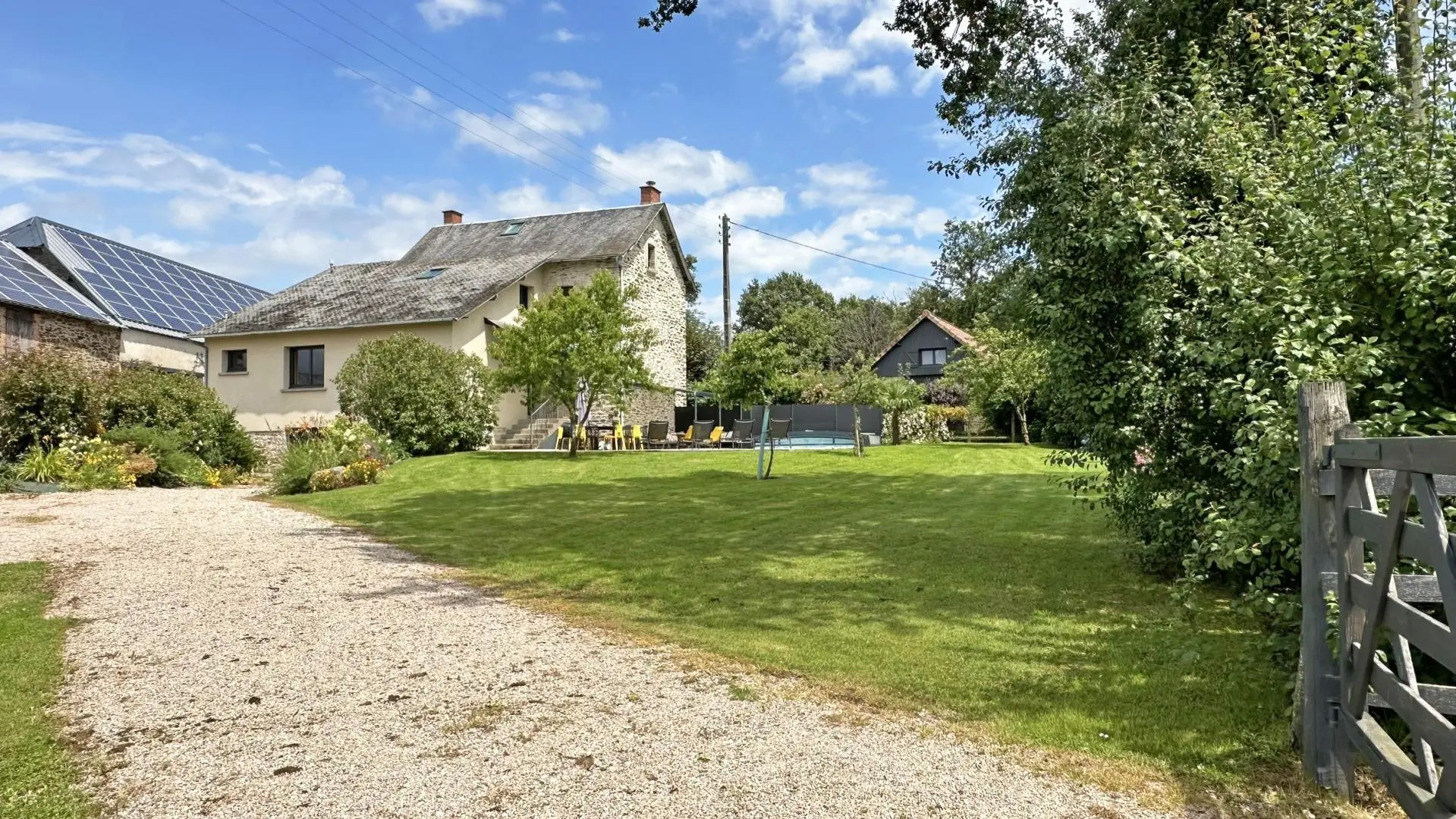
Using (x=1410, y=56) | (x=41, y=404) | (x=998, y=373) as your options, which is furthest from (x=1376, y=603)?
(x=998, y=373)

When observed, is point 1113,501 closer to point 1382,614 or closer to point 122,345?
point 1382,614

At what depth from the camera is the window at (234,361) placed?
25.9 meters

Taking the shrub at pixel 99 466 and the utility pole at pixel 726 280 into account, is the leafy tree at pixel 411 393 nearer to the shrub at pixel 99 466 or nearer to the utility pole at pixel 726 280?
the shrub at pixel 99 466

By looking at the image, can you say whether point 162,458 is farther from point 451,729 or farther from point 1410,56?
point 1410,56

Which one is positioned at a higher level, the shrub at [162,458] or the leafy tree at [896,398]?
the leafy tree at [896,398]

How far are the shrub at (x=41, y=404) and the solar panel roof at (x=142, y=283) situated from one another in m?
16.0

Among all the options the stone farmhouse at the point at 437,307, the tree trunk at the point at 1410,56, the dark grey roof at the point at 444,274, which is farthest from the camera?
the dark grey roof at the point at 444,274

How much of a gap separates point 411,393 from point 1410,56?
19.0 metres

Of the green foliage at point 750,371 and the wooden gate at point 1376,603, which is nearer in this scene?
the wooden gate at point 1376,603

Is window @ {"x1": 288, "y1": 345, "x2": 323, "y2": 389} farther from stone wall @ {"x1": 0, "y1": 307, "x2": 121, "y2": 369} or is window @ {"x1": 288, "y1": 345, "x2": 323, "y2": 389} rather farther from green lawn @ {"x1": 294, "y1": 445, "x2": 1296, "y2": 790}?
green lawn @ {"x1": 294, "y1": 445, "x2": 1296, "y2": 790}


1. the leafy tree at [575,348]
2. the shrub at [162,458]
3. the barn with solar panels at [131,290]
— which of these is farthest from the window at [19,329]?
the leafy tree at [575,348]

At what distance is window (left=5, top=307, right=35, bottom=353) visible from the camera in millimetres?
23734

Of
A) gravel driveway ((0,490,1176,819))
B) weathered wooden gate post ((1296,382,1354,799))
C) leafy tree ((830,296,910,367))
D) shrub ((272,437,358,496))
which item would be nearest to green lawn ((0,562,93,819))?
gravel driveway ((0,490,1176,819))

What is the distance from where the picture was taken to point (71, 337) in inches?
A: 1024
